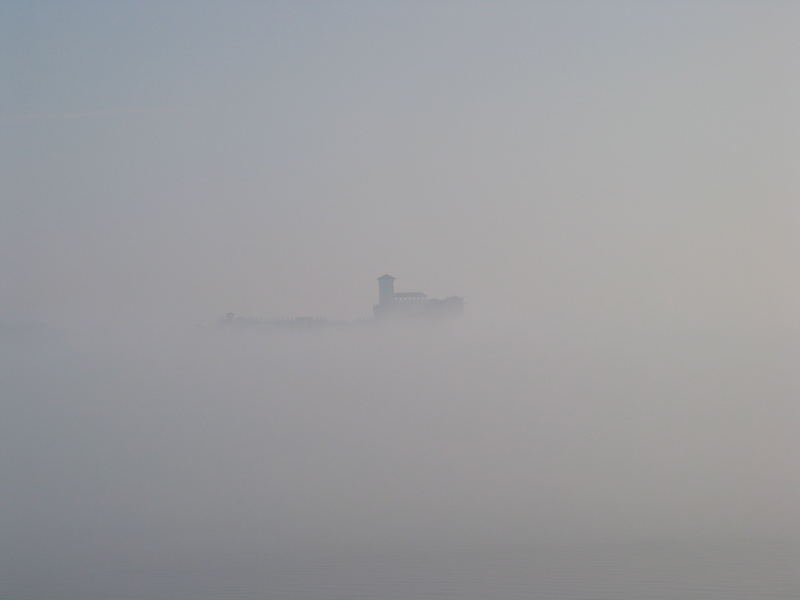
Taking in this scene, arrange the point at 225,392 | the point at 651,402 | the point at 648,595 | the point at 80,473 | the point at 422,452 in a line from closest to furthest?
the point at 648,595, the point at 80,473, the point at 422,452, the point at 651,402, the point at 225,392

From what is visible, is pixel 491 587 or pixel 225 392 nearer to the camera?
pixel 491 587

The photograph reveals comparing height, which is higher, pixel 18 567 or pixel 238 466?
pixel 238 466

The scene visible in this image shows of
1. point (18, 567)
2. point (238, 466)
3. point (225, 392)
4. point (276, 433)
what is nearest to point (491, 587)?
point (18, 567)

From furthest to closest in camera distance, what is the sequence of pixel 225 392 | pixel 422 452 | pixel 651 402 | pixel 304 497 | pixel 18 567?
pixel 225 392
pixel 651 402
pixel 422 452
pixel 304 497
pixel 18 567

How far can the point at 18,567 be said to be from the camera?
5230 mm

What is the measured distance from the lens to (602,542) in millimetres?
5645

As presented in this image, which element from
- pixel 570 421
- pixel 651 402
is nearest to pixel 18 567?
pixel 570 421

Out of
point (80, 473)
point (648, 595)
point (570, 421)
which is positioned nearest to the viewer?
point (648, 595)

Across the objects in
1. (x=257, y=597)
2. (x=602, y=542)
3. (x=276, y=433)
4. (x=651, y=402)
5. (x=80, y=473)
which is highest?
(x=651, y=402)

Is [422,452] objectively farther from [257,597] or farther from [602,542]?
[257,597]

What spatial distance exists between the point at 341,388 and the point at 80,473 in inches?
348

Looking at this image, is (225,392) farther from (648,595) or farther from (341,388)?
(648,595)

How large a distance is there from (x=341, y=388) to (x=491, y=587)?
12189 millimetres

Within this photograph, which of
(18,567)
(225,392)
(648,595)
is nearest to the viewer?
(648,595)
